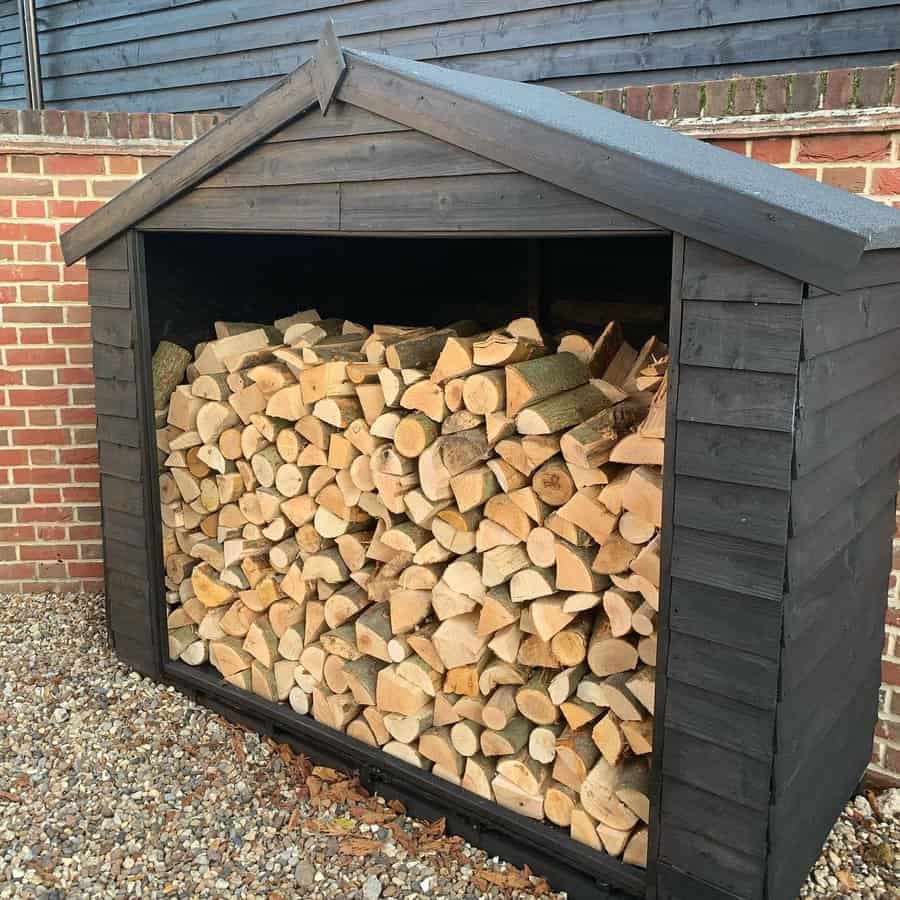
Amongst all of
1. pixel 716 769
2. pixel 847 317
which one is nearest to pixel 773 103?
pixel 847 317

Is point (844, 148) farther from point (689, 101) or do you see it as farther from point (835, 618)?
point (835, 618)

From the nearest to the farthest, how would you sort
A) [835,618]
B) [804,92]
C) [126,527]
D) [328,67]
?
[835,618] < [328,67] < [804,92] < [126,527]

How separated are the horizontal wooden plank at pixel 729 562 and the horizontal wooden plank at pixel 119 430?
2.29 m

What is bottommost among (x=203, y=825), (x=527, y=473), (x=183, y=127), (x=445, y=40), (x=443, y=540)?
(x=203, y=825)

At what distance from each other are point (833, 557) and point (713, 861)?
83 cm

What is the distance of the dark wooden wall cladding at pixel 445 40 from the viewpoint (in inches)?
176

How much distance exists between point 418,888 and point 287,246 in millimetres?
2587

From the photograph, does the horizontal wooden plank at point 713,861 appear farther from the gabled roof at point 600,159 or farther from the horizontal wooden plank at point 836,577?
the gabled roof at point 600,159

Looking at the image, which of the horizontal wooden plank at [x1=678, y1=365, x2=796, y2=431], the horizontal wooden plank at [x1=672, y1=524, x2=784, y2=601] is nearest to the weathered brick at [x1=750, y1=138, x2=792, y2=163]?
the horizontal wooden plank at [x1=678, y1=365, x2=796, y2=431]

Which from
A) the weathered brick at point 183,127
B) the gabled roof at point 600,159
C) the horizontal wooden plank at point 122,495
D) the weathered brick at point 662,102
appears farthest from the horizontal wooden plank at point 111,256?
the weathered brick at point 662,102

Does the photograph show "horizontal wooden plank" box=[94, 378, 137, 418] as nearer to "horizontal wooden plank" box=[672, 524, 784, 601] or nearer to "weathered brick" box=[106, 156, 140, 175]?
"weathered brick" box=[106, 156, 140, 175]

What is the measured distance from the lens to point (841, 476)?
2.41 meters

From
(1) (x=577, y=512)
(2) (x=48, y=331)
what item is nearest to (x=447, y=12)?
(2) (x=48, y=331)

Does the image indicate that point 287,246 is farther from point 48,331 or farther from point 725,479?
point 725,479
